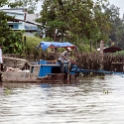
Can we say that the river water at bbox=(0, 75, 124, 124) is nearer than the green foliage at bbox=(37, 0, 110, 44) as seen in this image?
Yes

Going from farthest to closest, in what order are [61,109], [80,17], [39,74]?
[80,17], [39,74], [61,109]

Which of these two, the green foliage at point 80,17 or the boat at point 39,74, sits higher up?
the green foliage at point 80,17

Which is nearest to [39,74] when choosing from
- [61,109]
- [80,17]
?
[61,109]

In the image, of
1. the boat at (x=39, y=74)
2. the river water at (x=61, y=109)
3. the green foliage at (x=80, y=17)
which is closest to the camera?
the river water at (x=61, y=109)

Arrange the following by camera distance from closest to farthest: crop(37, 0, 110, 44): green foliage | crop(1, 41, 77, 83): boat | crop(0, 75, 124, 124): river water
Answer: crop(0, 75, 124, 124): river water → crop(1, 41, 77, 83): boat → crop(37, 0, 110, 44): green foliage

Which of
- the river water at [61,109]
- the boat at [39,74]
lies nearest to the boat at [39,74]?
the boat at [39,74]

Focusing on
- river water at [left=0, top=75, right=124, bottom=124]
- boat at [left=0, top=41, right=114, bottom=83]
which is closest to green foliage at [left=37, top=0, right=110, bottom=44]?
boat at [left=0, top=41, right=114, bottom=83]

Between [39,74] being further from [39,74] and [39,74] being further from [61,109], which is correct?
[61,109]

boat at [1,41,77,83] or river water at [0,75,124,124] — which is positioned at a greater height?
boat at [1,41,77,83]

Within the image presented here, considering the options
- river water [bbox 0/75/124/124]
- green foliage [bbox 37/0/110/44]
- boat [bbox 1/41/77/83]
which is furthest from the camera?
green foliage [bbox 37/0/110/44]

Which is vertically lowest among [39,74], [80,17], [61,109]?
[61,109]

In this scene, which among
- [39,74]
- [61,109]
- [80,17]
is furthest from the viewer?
[80,17]

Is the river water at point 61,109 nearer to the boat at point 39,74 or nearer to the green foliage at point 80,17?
the boat at point 39,74

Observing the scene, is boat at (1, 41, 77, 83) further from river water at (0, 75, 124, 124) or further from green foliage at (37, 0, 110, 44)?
green foliage at (37, 0, 110, 44)
